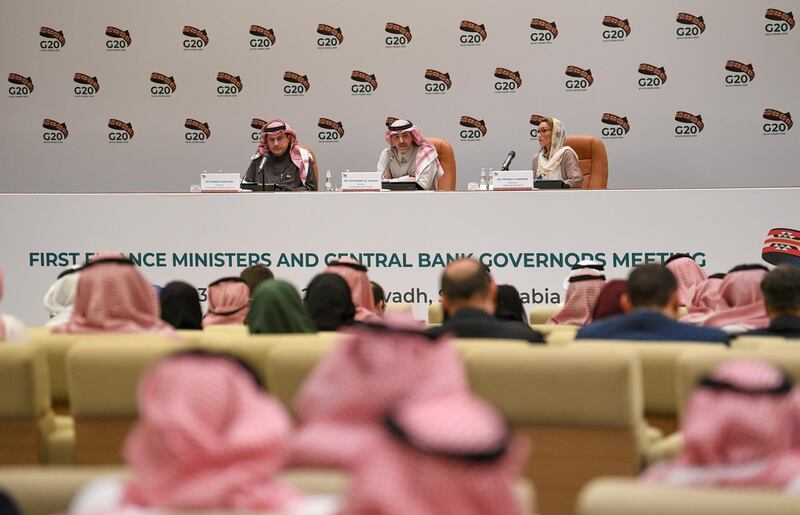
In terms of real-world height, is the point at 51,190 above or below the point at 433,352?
above

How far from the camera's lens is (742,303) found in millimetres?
4480

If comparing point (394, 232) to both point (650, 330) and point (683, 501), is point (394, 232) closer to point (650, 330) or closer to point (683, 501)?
point (650, 330)

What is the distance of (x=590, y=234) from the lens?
270 inches

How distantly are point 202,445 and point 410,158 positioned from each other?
269 inches

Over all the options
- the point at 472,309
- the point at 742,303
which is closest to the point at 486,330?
the point at 472,309

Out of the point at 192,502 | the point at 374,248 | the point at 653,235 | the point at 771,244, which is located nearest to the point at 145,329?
the point at 192,502

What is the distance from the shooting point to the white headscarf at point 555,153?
8500 millimetres

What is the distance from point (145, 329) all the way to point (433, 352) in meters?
1.88

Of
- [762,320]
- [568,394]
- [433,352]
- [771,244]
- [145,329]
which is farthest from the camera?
[771,244]

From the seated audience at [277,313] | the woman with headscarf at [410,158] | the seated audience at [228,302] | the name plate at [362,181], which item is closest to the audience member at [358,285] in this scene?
the seated audience at [228,302]

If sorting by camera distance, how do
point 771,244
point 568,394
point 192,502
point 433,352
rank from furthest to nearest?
point 771,244 → point 568,394 → point 433,352 → point 192,502

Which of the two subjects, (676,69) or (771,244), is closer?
(771,244)

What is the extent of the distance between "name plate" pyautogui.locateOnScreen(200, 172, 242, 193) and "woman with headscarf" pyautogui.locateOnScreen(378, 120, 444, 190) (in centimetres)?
137

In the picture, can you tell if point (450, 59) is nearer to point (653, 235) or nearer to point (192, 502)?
point (653, 235)
